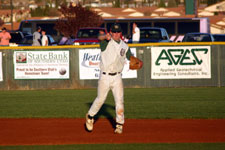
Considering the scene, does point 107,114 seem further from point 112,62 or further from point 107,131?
point 112,62

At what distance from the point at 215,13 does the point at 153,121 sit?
268ft

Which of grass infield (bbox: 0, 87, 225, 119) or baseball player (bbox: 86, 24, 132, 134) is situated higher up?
baseball player (bbox: 86, 24, 132, 134)

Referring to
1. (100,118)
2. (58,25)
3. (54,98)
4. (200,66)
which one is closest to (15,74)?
(54,98)

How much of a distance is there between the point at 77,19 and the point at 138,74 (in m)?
36.0

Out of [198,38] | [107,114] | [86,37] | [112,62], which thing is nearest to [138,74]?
[107,114]

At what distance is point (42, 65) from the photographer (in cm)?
1927

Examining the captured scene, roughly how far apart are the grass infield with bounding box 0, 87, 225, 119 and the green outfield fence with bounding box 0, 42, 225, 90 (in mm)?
551

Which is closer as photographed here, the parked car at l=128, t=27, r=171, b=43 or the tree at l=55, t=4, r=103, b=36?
the parked car at l=128, t=27, r=171, b=43

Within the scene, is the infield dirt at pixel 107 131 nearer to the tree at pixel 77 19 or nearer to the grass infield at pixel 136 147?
the grass infield at pixel 136 147

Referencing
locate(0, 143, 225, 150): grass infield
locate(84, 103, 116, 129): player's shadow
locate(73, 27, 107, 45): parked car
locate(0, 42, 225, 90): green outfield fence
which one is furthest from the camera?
locate(73, 27, 107, 45): parked car

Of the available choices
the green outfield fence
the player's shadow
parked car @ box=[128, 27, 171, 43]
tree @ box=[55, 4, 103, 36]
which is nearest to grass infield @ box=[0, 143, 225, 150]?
the player's shadow

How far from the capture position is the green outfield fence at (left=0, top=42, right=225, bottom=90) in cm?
1917

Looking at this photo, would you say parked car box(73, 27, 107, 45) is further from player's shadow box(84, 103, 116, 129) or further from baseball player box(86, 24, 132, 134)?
baseball player box(86, 24, 132, 134)

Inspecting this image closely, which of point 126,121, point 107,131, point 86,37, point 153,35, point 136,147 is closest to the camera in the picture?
point 136,147
